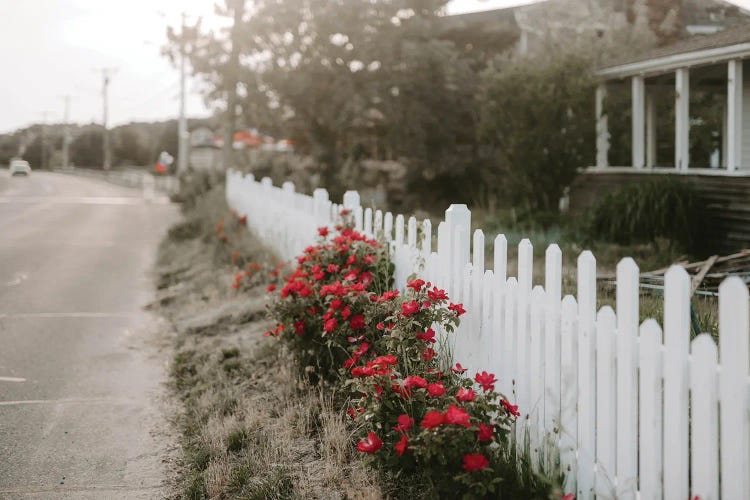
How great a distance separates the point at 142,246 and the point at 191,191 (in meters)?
10.0

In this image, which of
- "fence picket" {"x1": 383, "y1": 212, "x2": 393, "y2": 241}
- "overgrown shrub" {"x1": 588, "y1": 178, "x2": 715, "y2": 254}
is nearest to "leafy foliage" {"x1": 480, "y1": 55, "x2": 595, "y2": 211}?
"overgrown shrub" {"x1": 588, "y1": 178, "x2": 715, "y2": 254}

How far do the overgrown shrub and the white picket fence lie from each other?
28.4ft

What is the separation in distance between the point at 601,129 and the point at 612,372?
14.2 m

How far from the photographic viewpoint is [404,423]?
3814 mm

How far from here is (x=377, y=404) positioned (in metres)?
4.14

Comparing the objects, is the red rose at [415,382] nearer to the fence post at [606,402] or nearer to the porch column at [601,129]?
the fence post at [606,402]

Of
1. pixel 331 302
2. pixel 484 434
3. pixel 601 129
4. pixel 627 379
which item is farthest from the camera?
pixel 601 129

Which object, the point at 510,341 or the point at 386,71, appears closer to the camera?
the point at 510,341

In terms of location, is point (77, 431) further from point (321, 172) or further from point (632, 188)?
point (321, 172)

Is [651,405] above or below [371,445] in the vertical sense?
above

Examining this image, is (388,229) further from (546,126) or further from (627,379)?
(546,126)

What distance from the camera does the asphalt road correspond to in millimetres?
4938

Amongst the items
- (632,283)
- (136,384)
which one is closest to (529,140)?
(136,384)

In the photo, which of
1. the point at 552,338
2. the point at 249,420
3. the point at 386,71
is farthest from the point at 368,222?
the point at 386,71
